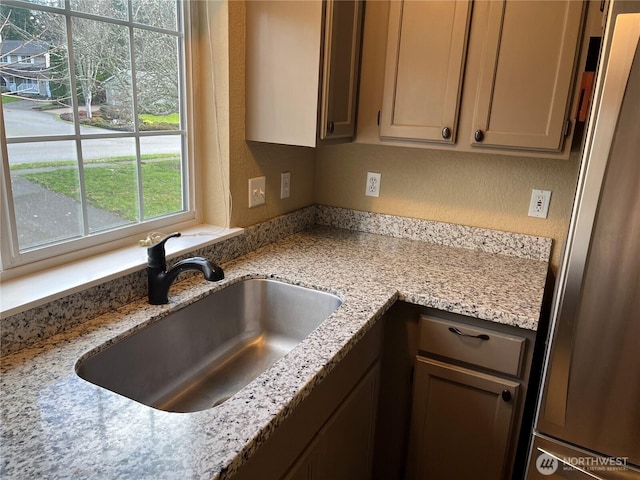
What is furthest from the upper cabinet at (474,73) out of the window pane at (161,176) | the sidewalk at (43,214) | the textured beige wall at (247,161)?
the sidewalk at (43,214)

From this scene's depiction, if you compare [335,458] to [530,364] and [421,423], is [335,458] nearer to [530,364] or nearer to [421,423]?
[421,423]

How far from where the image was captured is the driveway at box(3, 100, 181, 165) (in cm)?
114

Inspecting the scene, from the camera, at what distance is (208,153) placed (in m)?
1.72

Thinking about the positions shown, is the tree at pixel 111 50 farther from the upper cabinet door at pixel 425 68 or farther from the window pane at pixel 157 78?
the upper cabinet door at pixel 425 68

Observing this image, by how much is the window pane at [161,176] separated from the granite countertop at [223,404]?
292mm

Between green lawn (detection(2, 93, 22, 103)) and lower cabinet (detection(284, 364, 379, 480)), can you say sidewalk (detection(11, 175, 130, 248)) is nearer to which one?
green lawn (detection(2, 93, 22, 103))

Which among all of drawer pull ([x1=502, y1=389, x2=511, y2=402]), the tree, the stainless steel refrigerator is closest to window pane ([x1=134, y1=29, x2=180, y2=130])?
the tree

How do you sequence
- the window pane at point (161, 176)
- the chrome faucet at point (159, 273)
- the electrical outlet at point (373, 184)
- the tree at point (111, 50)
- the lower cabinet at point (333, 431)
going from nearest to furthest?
the lower cabinet at point (333, 431) < the tree at point (111, 50) < the chrome faucet at point (159, 273) < the window pane at point (161, 176) < the electrical outlet at point (373, 184)

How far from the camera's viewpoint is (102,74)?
52.2 inches

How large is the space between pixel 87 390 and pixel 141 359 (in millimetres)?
285

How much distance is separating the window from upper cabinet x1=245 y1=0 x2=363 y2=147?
0.87 feet

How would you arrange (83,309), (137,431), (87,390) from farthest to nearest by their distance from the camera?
(83,309), (87,390), (137,431)

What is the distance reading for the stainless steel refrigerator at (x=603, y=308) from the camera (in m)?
1.05

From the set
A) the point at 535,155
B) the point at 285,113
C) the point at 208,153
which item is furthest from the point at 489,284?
the point at 208,153
